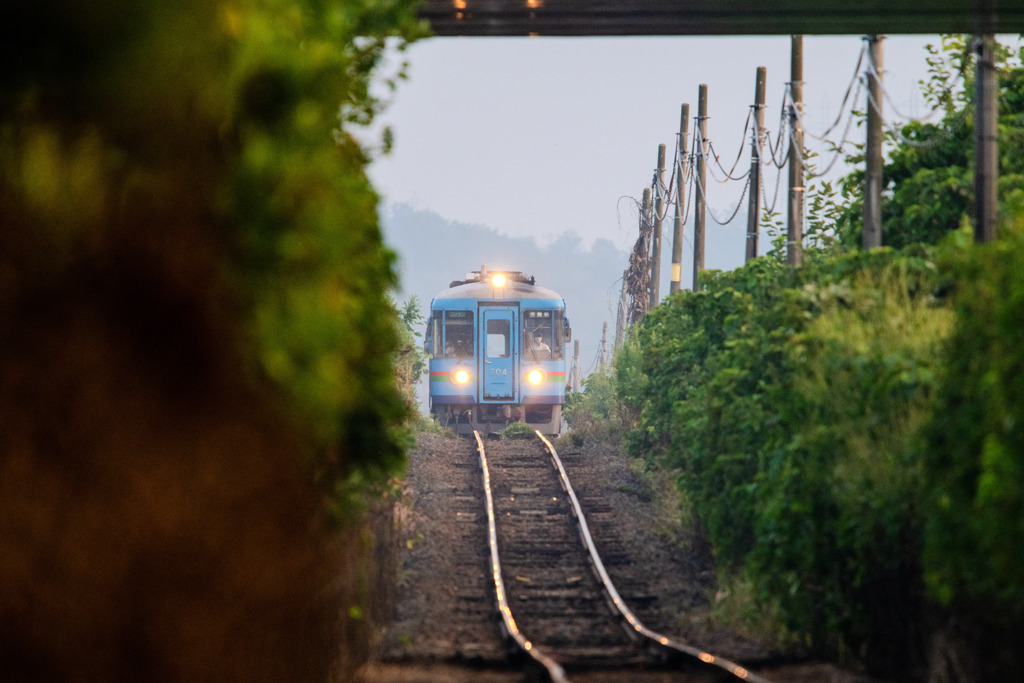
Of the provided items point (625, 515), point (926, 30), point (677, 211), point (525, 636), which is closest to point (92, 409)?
point (525, 636)

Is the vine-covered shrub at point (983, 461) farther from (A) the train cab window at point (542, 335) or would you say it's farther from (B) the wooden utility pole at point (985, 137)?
(A) the train cab window at point (542, 335)

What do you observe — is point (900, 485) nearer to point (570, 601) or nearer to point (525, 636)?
point (525, 636)

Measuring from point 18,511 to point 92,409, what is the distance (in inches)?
20.0

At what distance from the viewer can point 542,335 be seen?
1015 inches

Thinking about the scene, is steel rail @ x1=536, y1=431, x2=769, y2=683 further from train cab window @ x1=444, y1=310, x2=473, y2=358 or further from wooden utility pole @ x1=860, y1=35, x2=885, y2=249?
train cab window @ x1=444, y1=310, x2=473, y2=358

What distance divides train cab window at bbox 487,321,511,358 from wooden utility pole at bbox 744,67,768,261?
25.1 feet

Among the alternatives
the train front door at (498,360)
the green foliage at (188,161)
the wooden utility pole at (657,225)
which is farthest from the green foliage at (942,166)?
the wooden utility pole at (657,225)

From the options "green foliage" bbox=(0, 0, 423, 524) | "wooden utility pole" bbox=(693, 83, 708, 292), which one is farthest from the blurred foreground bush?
"wooden utility pole" bbox=(693, 83, 708, 292)

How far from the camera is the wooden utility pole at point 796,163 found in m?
14.8

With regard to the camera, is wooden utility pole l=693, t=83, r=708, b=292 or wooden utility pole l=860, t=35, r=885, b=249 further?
wooden utility pole l=693, t=83, r=708, b=292

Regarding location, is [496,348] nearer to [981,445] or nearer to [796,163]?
[796,163]

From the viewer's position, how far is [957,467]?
670cm

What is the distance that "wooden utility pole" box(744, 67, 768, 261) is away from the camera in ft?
60.5

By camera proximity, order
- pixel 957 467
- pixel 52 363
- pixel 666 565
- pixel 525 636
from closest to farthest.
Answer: pixel 52 363 < pixel 957 467 < pixel 525 636 < pixel 666 565
